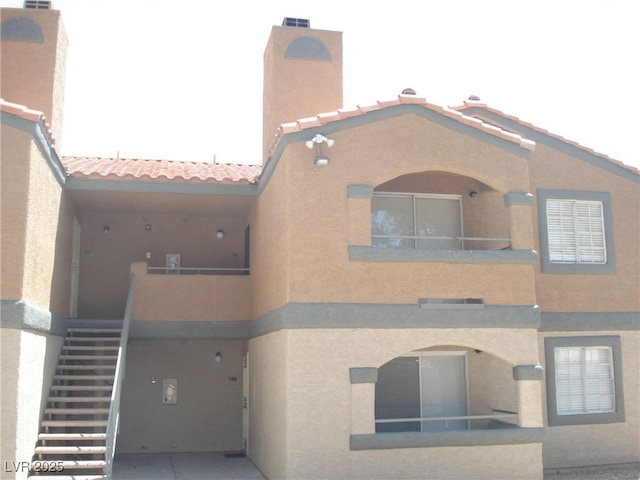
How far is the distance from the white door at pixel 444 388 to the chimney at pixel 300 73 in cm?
591

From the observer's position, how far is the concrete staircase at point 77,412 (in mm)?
12280

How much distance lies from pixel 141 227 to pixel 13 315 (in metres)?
7.12

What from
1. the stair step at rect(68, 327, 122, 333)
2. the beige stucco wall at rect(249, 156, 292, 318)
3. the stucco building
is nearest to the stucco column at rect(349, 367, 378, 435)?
the stucco building

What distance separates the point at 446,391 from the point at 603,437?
3.55 m

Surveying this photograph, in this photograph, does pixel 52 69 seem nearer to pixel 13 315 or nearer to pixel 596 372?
pixel 13 315

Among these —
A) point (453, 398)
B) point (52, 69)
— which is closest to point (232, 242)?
point (52, 69)

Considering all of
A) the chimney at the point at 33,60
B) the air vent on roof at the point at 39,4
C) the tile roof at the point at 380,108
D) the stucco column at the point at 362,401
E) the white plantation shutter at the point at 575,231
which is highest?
the air vent on roof at the point at 39,4

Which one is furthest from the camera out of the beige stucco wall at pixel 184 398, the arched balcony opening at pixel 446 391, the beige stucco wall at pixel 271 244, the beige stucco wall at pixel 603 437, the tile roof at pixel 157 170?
the beige stucco wall at pixel 184 398

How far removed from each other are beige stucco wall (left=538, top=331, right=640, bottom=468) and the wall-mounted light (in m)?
5.97

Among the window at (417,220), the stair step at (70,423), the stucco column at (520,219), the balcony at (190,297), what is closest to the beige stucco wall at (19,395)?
the stair step at (70,423)

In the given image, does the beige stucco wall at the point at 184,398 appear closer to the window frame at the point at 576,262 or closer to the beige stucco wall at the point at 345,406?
the beige stucco wall at the point at 345,406

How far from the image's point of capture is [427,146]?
43.7 feet

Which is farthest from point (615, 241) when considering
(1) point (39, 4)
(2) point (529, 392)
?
(1) point (39, 4)

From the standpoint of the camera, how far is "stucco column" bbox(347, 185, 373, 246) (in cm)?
1262
